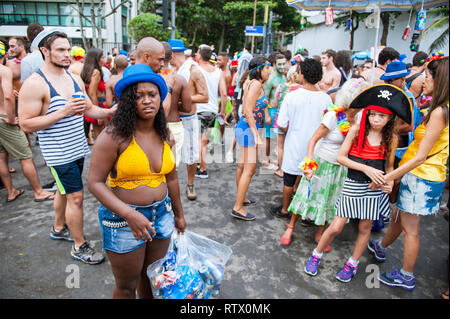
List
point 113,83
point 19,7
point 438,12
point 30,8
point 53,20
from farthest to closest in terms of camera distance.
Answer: point 53,20, point 19,7, point 30,8, point 438,12, point 113,83

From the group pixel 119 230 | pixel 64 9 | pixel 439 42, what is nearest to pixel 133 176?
pixel 119 230

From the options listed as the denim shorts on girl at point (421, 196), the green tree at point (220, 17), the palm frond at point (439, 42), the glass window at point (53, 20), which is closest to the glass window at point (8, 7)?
the glass window at point (53, 20)

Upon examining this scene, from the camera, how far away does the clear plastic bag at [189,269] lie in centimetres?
184

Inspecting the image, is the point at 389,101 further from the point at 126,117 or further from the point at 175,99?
the point at 175,99

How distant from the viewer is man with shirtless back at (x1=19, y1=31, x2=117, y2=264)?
260cm

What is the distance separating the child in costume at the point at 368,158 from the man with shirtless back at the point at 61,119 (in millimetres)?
2465

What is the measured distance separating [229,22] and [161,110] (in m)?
29.1

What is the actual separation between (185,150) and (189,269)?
8.78ft

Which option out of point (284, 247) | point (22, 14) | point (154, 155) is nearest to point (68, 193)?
point (154, 155)

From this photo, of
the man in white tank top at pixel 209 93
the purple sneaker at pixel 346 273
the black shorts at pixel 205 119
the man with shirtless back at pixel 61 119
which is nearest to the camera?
the man with shirtless back at pixel 61 119

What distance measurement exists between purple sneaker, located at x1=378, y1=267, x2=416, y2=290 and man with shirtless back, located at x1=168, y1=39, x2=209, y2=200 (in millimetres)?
2654

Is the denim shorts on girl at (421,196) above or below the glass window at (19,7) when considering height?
below

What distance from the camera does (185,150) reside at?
4434 millimetres

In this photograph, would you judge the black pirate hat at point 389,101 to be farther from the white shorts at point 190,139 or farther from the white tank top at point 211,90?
the white tank top at point 211,90
